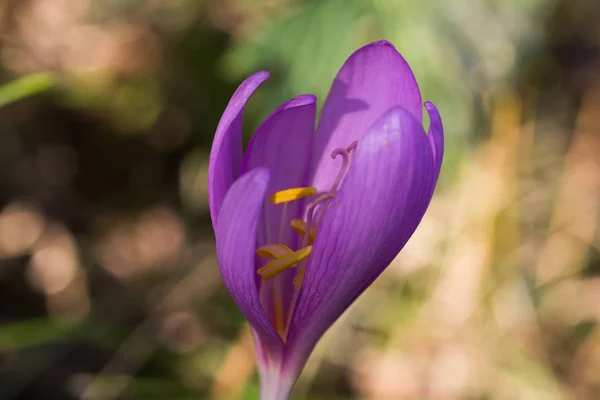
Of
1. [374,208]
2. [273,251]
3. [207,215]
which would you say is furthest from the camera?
[207,215]

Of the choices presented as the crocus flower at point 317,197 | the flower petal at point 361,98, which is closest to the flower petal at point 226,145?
the crocus flower at point 317,197

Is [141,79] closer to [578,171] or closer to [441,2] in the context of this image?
[441,2]

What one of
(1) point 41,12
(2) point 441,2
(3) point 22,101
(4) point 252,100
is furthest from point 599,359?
(1) point 41,12

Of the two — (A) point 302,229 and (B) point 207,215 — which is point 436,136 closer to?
(A) point 302,229

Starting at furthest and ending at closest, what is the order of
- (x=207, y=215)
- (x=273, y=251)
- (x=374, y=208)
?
(x=207, y=215)
(x=273, y=251)
(x=374, y=208)

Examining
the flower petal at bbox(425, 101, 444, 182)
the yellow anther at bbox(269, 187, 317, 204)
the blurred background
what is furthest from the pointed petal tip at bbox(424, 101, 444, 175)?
the blurred background

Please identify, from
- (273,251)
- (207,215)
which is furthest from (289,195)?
(207,215)

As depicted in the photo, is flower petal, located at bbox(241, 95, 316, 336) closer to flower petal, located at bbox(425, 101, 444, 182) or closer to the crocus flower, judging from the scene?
the crocus flower
